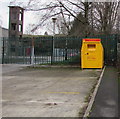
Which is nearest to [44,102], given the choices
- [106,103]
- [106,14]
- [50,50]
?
[106,103]

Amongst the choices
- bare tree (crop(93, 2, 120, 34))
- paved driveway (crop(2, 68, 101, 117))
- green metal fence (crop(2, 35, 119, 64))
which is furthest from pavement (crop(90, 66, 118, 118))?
bare tree (crop(93, 2, 120, 34))

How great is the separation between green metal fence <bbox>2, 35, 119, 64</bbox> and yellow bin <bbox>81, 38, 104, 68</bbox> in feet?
6.09

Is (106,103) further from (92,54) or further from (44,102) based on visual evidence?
(92,54)

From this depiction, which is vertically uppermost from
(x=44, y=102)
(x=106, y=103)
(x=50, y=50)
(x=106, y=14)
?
(x=106, y=14)

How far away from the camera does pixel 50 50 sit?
50.6 ft

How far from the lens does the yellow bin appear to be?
12656mm

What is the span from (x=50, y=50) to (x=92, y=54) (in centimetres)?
391

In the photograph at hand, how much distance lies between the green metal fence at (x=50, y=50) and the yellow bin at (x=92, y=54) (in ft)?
6.09

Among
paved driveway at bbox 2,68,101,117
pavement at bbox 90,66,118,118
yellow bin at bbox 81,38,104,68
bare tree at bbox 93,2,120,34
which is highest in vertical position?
bare tree at bbox 93,2,120,34

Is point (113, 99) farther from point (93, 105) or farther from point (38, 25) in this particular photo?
point (38, 25)

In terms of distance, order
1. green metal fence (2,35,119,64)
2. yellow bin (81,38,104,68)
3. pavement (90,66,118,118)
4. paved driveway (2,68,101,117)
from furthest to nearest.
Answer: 1. green metal fence (2,35,119,64)
2. yellow bin (81,38,104,68)
3. paved driveway (2,68,101,117)
4. pavement (90,66,118,118)

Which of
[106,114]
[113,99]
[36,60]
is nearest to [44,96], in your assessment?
[113,99]

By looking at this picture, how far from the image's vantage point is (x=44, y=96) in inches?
243

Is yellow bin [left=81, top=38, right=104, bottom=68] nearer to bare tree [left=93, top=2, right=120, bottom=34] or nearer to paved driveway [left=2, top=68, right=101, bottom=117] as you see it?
paved driveway [left=2, top=68, right=101, bottom=117]
